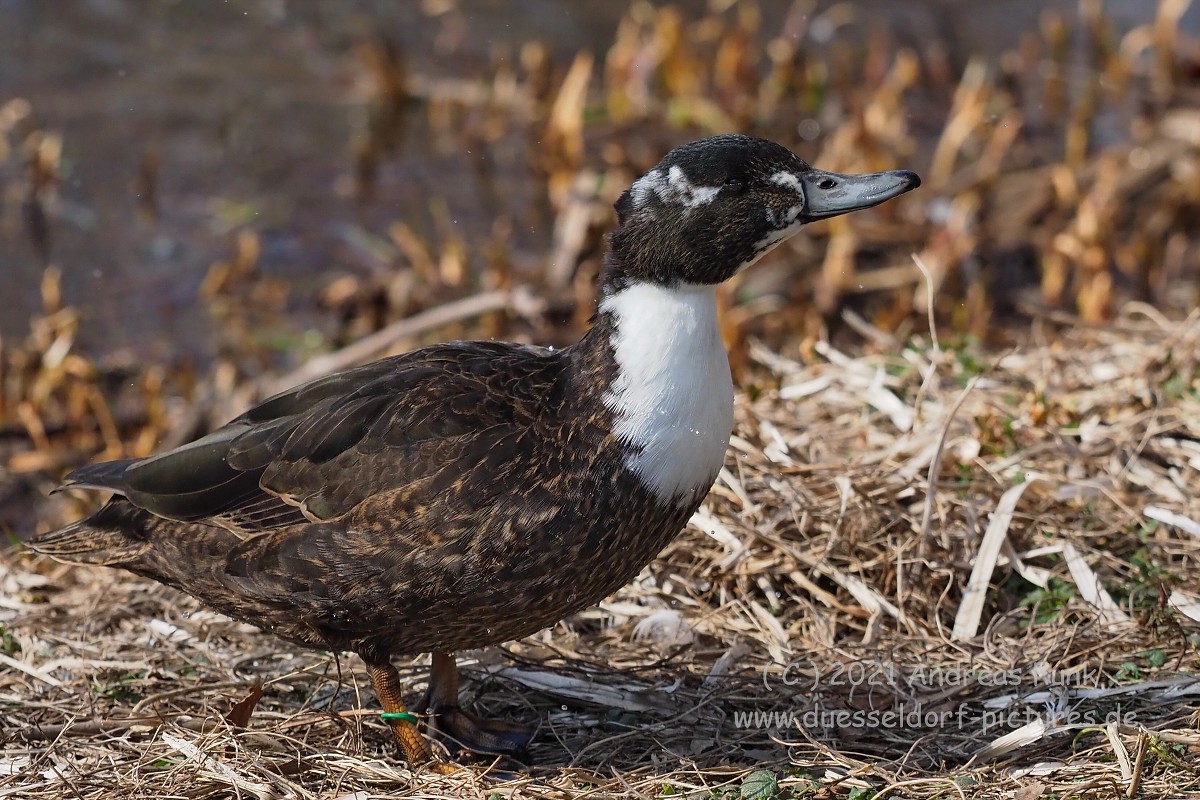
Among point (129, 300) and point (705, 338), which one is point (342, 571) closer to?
point (705, 338)

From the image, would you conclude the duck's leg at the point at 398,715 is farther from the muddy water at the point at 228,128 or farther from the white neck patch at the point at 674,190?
the muddy water at the point at 228,128

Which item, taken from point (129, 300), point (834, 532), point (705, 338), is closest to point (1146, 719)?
point (834, 532)

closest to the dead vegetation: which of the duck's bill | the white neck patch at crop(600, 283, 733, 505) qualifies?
the white neck patch at crop(600, 283, 733, 505)

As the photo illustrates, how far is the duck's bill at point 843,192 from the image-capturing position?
11.3 feet

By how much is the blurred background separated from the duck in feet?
7.12

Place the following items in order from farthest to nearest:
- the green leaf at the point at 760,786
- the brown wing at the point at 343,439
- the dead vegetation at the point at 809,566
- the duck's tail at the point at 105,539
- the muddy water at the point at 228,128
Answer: the muddy water at the point at 228,128 → the duck's tail at the point at 105,539 → the dead vegetation at the point at 809,566 → the brown wing at the point at 343,439 → the green leaf at the point at 760,786

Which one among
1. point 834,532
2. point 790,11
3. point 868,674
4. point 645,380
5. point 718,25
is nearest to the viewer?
point 645,380

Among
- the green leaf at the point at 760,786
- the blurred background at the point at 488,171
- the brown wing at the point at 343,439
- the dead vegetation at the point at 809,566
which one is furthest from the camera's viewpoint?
the blurred background at the point at 488,171

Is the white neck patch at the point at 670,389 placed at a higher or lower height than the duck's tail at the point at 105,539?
higher

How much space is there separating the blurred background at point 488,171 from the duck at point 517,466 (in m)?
2.17

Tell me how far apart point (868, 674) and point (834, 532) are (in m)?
0.46

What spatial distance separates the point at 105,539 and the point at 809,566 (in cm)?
185

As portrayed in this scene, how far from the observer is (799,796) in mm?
3418

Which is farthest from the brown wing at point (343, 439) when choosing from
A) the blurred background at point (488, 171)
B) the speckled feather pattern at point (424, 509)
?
the blurred background at point (488, 171)
